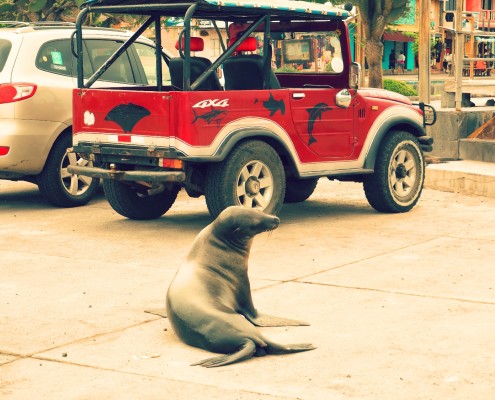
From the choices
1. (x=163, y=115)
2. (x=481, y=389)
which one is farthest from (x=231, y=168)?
(x=481, y=389)

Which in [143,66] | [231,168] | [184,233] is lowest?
[184,233]

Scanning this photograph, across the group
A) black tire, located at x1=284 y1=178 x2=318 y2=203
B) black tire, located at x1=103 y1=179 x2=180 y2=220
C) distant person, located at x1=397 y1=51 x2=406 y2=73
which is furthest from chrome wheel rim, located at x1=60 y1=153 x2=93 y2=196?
distant person, located at x1=397 y1=51 x2=406 y2=73

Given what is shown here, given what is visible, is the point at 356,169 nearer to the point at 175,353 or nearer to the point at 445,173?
the point at 445,173

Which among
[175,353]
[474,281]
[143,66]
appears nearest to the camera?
[175,353]

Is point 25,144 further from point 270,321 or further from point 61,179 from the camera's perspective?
point 270,321

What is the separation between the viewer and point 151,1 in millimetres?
9805

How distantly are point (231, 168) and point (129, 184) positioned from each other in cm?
121

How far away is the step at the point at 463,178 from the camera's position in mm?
12227

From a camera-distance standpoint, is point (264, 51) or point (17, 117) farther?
point (17, 117)

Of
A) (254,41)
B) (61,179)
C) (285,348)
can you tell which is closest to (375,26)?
(254,41)

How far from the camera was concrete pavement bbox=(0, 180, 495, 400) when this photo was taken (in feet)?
17.2

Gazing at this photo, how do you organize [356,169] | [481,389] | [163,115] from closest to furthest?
[481,389] → [163,115] → [356,169]

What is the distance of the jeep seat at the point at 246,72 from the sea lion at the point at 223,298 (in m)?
4.05

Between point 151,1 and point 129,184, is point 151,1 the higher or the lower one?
the higher one
